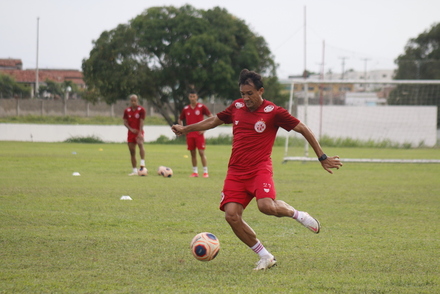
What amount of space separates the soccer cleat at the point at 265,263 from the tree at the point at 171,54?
3265 cm

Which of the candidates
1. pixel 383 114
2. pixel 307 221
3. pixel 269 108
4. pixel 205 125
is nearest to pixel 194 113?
pixel 205 125

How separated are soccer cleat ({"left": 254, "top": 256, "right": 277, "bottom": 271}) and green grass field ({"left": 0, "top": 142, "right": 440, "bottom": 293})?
9 centimetres

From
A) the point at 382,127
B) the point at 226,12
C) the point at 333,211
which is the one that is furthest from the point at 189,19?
the point at 333,211

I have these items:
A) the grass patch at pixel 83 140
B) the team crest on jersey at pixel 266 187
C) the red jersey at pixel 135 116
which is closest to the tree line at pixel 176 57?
the grass patch at pixel 83 140

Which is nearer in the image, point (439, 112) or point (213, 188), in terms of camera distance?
point (213, 188)

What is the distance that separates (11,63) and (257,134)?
7147cm

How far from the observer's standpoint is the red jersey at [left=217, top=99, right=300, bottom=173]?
610cm

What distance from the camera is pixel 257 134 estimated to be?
6.11 meters

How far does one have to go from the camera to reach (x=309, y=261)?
6172 mm

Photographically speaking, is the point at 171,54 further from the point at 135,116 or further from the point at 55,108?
the point at 135,116

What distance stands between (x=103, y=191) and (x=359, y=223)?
5.67 meters

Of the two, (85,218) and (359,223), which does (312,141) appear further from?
(85,218)

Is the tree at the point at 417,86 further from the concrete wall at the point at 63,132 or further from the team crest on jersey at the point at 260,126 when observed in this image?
the team crest on jersey at the point at 260,126

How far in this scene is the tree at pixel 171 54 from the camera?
38562mm
